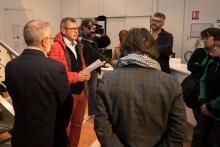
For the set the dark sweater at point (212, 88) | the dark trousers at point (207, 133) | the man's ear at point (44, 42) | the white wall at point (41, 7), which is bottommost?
the dark trousers at point (207, 133)

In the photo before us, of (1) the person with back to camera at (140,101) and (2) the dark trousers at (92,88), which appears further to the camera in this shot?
(2) the dark trousers at (92,88)

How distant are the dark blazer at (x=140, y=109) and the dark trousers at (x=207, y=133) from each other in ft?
3.22

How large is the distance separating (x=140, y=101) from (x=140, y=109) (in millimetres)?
46

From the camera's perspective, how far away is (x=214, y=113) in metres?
2.28

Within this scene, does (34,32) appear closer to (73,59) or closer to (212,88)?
(73,59)

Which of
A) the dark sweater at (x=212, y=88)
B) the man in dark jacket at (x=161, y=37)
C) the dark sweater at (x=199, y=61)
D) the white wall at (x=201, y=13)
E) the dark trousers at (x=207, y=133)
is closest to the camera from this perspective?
the dark sweater at (x=212, y=88)

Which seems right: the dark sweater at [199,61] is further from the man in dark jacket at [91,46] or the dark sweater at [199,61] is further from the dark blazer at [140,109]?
the dark blazer at [140,109]

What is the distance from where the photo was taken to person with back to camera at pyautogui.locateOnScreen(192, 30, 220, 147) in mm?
2281

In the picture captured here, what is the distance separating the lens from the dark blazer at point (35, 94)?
1720 millimetres

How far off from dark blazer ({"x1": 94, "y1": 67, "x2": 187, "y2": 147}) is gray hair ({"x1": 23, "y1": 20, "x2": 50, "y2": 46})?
1.82ft

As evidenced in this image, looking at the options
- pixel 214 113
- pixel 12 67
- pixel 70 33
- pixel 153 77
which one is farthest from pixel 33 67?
pixel 214 113

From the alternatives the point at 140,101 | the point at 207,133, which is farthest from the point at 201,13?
the point at 140,101

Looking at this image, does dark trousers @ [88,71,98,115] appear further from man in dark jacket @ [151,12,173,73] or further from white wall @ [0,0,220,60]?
white wall @ [0,0,220,60]

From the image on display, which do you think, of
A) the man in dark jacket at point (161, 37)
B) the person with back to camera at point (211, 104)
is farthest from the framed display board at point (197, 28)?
the person with back to camera at point (211, 104)
